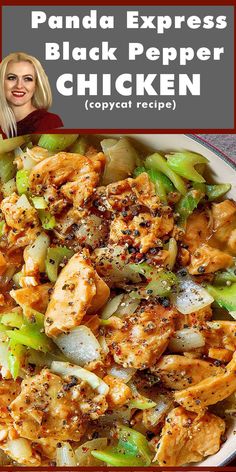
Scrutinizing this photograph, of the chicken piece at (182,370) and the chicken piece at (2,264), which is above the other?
the chicken piece at (2,264)

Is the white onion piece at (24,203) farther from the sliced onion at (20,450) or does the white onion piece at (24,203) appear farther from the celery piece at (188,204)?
the sliced onion at (20,450)

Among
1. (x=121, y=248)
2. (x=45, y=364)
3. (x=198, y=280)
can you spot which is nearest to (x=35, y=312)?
(x=45, y=364)

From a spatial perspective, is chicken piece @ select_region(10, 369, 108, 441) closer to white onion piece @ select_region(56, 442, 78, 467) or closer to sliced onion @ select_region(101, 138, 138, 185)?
white onion piece @ select_region(56, 442, 78, 467)

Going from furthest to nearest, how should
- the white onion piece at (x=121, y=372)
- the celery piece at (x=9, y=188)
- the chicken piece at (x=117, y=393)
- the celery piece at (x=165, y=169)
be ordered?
the celery piece at (x=9, y=188), the celery piece at (x=165, y=169), the white onion piece at (x=121, y=372), the chicken piece at (x=117, y=393)

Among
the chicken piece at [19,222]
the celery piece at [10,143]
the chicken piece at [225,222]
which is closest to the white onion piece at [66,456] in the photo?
the chicken piece at [19,222]

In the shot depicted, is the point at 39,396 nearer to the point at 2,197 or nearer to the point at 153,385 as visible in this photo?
the point at 153,385

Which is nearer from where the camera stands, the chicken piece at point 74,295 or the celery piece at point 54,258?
the chicken piece at point 74,295

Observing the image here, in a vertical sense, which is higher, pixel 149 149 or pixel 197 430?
pixel 149 149

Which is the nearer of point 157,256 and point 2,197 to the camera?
point 157,256
